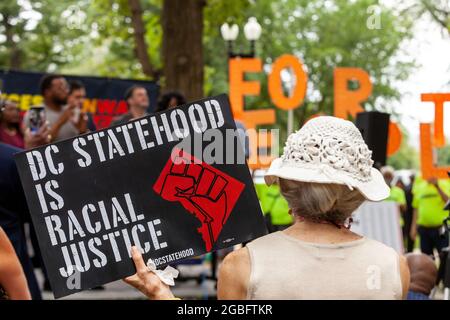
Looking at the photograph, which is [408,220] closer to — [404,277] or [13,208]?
[13,208]

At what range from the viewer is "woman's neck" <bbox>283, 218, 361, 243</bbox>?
128 inches

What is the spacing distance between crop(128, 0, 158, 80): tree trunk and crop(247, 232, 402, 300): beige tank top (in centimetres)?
1622

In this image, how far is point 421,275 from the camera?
5.62 m

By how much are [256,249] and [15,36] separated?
127 feet

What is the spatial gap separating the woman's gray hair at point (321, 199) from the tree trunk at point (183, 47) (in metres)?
11.8

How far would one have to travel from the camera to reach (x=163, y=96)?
33.7 ft

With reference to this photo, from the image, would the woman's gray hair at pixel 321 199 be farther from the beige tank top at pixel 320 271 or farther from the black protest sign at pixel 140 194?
the black protest sign at pixel 140 194

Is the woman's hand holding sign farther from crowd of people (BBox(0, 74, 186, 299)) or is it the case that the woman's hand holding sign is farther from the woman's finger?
crowd of people (BBox(0, 74, 186, 299))

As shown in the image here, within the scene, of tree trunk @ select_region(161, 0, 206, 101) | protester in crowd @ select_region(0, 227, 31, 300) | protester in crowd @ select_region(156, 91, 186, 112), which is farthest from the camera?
tree trunk @ select_region(161, 0, 206, 101)

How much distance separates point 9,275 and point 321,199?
1.64 meters

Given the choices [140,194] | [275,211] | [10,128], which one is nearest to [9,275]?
[140,194]

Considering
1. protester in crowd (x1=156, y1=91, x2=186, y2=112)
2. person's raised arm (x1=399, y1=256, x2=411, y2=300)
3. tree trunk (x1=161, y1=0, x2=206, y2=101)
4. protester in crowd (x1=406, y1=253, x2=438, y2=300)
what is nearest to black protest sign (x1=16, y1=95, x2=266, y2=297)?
person's raised arm (x1=399, y1=256, x2=411, y2=300)
